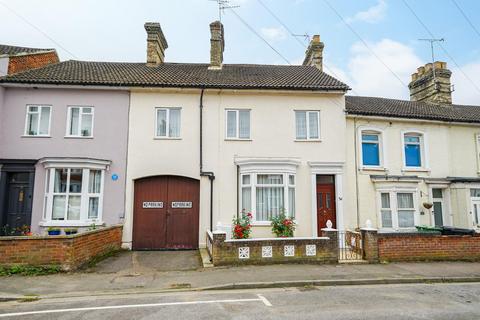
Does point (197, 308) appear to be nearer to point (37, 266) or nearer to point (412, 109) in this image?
point (37, 266)

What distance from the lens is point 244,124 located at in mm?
13297

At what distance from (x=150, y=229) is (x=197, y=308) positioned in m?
7.16

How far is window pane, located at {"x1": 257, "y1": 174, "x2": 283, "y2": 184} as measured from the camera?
1267 cm

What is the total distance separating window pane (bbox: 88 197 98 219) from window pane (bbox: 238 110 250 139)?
6.41 m

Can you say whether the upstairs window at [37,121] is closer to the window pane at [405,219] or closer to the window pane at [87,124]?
the window pane at [87,124]

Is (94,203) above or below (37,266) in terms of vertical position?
above

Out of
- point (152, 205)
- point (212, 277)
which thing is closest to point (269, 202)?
point (152, 205)

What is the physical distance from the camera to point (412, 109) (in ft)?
51.2

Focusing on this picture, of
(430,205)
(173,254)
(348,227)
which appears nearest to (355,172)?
(348,227)

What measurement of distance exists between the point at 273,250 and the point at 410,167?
→ 28.3 ft

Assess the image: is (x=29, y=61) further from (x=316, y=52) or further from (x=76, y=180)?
(x=316, y=52)

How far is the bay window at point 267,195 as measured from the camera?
1247cm

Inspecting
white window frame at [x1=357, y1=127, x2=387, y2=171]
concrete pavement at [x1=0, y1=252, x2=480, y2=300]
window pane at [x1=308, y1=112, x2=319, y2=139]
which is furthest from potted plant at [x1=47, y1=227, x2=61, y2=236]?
white window frame at [x1=357, y1=127, x2=387, y2=171]

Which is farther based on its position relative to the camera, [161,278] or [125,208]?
[125,208]
